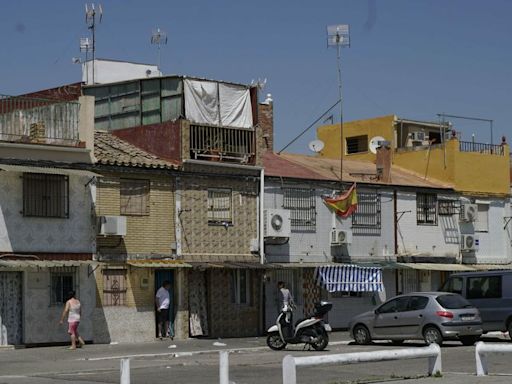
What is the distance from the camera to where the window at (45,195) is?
30.4 m

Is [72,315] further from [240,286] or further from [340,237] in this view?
[340,237]

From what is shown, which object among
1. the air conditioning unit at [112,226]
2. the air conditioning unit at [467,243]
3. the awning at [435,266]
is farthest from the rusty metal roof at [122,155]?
the air conditioning unit at [467,243]

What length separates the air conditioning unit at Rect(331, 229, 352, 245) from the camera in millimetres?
38531

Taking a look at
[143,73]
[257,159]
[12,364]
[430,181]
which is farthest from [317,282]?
[12,364]

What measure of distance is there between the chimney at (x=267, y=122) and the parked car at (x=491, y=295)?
12103mm

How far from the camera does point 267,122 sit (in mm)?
41844

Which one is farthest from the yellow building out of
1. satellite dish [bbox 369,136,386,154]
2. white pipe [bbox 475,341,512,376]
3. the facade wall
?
white pipe [bbox 475,341,512,376]

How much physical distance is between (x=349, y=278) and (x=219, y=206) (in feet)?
19.2

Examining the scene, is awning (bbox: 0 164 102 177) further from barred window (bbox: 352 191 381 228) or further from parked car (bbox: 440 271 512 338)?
barred window (bbox: 352 191 381 228)

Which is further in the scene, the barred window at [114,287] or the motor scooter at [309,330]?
the barred window at [114,287]

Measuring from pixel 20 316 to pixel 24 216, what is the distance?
105 inches

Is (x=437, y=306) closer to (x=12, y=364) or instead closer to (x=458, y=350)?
(x=458, y=350)

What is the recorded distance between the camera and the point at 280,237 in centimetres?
3653

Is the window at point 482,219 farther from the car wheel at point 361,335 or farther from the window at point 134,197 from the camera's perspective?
the window at point 134,197
